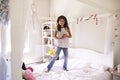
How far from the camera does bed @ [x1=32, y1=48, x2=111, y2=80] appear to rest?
219 cm

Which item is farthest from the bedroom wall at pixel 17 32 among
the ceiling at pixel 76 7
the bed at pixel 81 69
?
the ceiling at pixel 76 7

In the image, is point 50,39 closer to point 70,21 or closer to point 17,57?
point 70,21

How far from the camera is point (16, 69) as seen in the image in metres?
1.08

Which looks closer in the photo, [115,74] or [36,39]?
[115,74]

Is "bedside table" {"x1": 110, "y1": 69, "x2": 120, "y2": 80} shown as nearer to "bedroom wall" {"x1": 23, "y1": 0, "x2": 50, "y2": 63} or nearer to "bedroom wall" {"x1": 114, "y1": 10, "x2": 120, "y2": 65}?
"bedroom wall" {"x1": 114, "y1": 10, "x2": 120, "y2": 65}

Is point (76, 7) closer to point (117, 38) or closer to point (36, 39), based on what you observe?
point (117, 38)

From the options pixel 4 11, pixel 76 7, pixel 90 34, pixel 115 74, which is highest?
pixel 76 7

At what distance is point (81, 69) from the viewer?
2.57 m

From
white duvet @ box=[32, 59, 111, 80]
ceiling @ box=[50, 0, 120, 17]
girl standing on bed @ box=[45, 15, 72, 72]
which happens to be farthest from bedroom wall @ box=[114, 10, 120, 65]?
girl standing on bed @ box=[45, 15, 72, 72]

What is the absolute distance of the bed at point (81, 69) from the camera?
7.19ft

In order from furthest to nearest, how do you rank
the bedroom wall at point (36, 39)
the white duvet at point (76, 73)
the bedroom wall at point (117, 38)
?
the bedroom wall at point (36, 39) < the bedroom wall at point (117, 38) < the white duvet at point (76, 73)

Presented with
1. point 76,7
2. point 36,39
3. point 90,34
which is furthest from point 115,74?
point 36,39

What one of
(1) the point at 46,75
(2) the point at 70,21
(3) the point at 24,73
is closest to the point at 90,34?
(2) the point at 70,21

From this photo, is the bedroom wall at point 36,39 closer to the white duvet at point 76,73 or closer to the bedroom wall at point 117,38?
the white duvet at point 76,73
